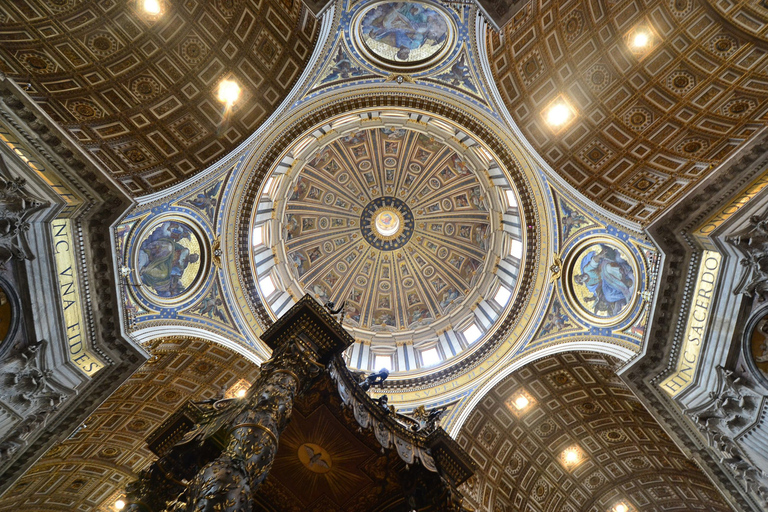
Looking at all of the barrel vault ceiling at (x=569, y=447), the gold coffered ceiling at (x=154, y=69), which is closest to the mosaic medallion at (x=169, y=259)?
the gold coffered ceiling at (x=154, y=69)

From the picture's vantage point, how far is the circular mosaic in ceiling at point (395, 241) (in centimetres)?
2156

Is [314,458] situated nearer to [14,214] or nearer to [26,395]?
[26,395]

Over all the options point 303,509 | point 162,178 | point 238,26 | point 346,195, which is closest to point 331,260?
point 346,195

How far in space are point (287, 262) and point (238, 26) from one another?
1216 cm

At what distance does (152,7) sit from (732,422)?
59.0ft

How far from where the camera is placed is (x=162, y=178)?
1503 cm

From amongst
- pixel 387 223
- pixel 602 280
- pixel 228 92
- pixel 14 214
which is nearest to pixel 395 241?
pixel 387 223

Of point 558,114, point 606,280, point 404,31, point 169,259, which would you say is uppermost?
point 404,31

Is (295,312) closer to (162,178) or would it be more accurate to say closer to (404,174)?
(162,178)

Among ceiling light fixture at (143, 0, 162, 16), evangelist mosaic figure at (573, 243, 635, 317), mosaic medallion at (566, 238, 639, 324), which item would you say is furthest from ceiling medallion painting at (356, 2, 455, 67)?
evangelist mosaic figure at (573, 243, 635, 317)

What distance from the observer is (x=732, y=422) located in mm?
10797

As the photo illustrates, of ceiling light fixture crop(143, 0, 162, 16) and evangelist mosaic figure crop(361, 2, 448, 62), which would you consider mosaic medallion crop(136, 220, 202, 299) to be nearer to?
ceiling light fixture crop(143, 0, 162, 16)

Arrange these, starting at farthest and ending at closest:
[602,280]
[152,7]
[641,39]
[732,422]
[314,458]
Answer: [602,280] → [641,39] → [152,7] → [314,458] → [732,422]

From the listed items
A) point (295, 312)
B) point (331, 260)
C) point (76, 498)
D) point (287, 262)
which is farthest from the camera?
point (331, 260)
